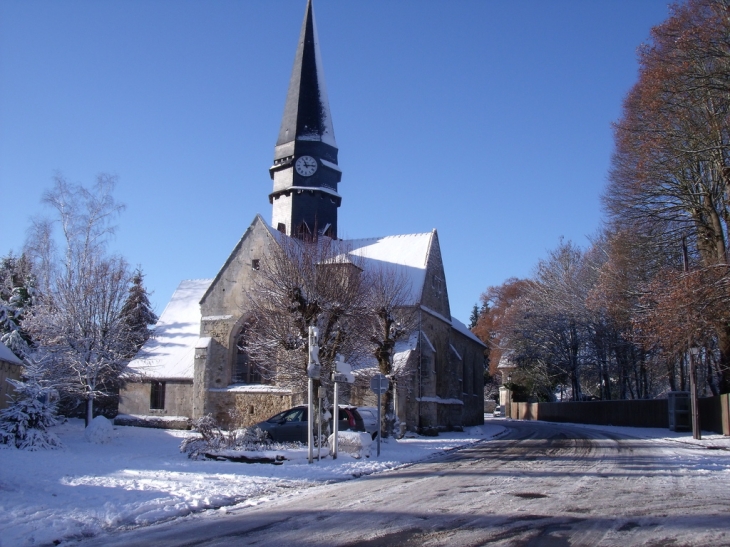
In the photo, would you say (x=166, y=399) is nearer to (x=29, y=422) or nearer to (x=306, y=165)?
(x=29, y=422)

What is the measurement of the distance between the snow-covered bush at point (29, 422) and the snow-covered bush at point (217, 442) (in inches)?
171

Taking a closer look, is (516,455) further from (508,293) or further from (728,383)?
(508,293)

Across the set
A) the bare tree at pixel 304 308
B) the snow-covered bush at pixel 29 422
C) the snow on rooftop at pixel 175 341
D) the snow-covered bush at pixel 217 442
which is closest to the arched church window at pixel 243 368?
the snow on rooftop at pixel 175 341

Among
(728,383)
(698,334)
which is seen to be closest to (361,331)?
(698,334)

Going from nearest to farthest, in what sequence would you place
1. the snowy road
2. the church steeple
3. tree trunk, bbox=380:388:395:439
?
the snowy road < tree trunk, bbox=380:388:395:439 < the church steeple

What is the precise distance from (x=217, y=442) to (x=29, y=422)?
6241 millimetres

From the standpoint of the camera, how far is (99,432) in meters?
22.0

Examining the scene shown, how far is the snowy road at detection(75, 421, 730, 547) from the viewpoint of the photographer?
23.0 feet

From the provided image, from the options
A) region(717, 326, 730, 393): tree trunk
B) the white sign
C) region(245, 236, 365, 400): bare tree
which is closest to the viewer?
the white sign

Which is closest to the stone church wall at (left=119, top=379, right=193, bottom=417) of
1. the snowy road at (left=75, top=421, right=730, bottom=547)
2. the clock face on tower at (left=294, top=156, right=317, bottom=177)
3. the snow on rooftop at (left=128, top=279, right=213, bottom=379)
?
the snow on rooftop at (left=128, top=279, right=213, bottom=379)

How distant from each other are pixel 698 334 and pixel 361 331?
408 inches

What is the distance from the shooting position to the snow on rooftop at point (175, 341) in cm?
3203

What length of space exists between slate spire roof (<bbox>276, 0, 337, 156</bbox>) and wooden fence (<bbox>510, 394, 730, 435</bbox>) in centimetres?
2218

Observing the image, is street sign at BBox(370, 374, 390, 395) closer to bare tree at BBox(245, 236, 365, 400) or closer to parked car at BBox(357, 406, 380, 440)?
bare tree at BBox(245, 236, 365, 400)
